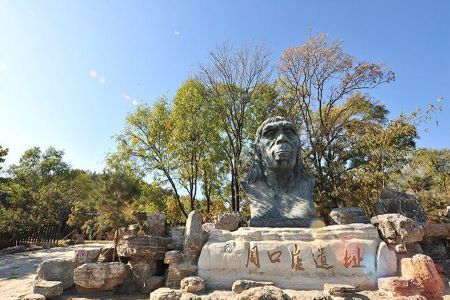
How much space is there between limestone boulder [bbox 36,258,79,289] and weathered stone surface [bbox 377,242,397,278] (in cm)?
401

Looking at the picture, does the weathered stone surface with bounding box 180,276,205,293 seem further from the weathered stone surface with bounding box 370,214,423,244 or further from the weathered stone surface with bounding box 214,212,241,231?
the weathered stone surface with bounding box 370,214,423,244

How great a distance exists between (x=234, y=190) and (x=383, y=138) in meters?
6.85

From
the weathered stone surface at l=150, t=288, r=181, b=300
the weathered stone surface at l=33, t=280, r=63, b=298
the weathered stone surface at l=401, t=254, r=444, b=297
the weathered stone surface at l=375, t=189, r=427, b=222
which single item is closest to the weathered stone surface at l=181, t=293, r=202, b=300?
the weathered stone surface at l=150, t=288, r=181, b=300

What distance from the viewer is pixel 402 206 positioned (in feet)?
20.5

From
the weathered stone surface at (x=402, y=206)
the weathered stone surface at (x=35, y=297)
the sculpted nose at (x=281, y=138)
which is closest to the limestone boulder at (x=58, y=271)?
the weathered stone surface at (x=35, y=297)

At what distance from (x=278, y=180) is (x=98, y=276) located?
3.14 m

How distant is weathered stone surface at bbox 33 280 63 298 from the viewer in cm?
412

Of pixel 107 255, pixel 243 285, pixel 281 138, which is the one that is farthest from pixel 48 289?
pixel 281 138

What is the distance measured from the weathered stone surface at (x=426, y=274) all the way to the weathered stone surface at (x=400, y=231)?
1.04 feet

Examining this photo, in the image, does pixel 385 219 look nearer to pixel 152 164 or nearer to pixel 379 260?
pixel 379 260

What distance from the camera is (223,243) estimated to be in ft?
14.4

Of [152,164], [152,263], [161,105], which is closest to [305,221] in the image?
[152,263]

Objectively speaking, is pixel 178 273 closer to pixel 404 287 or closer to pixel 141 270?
pixel 141 270

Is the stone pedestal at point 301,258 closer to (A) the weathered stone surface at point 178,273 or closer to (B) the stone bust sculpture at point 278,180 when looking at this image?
(A) the weathered stone surface at point 178,273
